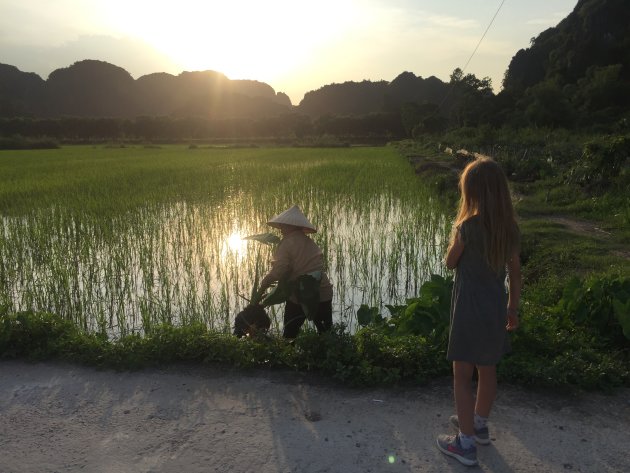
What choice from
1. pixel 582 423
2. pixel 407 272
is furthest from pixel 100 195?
pixel 582 423

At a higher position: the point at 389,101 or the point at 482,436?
the point at 389,101

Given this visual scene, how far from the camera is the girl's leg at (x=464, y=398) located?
6.93 ft

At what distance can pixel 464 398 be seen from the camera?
2113mm

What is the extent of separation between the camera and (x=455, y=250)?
6.79 feet

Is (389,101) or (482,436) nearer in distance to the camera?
(482,436)

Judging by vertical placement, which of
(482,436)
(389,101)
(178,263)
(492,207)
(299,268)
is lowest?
(178,263)

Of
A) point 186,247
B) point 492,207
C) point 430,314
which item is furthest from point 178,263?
point 492,207

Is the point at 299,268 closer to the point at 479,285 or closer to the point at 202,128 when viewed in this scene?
the point at 479,285

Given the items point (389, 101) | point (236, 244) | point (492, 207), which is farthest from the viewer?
point (389, 101)

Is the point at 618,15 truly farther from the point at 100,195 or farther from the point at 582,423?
the point at 582,423

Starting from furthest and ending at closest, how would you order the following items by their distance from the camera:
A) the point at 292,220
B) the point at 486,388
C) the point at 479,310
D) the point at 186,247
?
the point at 186,247 < the point at 292,220 < the point at 486,388 < the point at 479,310

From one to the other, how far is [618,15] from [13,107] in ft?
242

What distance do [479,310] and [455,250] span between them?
0.83 feet

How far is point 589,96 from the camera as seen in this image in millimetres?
31844
